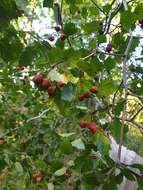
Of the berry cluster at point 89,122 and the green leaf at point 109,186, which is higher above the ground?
the berry cluster at point 89,122

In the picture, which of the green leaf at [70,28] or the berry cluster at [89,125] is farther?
the green leaf at [70,28]

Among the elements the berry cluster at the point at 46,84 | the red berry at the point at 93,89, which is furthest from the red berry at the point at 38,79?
the red berry at the point at 93,89

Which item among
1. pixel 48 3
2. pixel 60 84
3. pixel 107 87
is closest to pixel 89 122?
pixel 107 87

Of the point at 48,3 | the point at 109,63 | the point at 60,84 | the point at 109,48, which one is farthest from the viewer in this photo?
the point at 109,48

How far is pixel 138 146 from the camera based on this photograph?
8352 mm

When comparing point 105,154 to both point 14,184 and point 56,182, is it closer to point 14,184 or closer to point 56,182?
point 56,182

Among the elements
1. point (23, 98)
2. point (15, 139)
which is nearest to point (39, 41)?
point (15, 139)

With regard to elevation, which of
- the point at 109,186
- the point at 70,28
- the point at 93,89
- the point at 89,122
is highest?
the point at 70,28

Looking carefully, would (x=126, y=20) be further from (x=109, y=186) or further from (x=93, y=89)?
(x=109, y=186)

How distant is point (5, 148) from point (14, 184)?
71.1 inches

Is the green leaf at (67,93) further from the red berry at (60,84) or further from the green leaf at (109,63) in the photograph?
the green leaf at (109,63)

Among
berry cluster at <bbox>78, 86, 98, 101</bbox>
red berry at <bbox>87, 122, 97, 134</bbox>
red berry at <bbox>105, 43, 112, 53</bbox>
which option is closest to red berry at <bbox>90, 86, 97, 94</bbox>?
berry cluster at <bbox>78, 86, 98, 101</bbox>

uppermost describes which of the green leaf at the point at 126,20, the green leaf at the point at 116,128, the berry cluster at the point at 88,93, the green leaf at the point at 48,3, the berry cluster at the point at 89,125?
the green leaf at the point at 48,3

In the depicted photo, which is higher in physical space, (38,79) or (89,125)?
(38,79)
